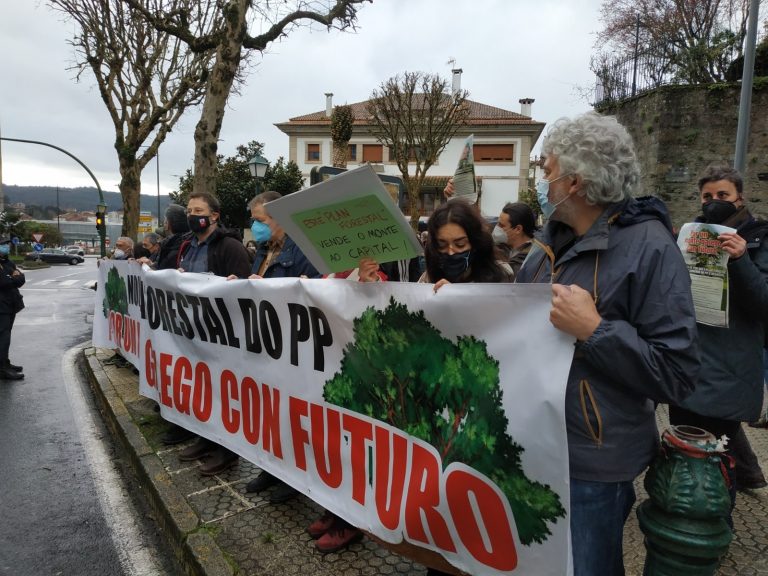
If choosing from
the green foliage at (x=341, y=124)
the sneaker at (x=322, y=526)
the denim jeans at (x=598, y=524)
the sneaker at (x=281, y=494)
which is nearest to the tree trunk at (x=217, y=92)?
the sneaker at (x=281, y=494)

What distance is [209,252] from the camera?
3916 mm

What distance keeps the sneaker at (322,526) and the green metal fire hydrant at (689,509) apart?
1.60 m

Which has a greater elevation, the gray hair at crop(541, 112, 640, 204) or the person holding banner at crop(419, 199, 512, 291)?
the gray hair at crop(541, 112, 640, 204)

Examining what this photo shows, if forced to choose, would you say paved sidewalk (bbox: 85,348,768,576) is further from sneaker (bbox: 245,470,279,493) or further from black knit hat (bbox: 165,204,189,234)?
black knit hat (bbox: 165,204,189,234)

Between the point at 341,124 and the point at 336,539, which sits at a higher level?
the point at 341,124

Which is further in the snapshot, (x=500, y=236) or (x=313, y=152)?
(x=313, y=152)

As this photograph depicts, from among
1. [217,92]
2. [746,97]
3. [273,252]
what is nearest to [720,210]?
[273,252]

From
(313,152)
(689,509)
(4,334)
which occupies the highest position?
(313,152)

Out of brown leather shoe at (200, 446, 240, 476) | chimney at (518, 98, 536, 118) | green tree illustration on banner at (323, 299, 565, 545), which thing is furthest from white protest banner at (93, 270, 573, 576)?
chimney at (518, 98, 536, 118)

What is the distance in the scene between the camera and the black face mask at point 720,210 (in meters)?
2.55

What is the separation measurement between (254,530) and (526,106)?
4265 cm

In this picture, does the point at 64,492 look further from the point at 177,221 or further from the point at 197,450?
the point at 177,221

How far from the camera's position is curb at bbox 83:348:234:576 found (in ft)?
8.40

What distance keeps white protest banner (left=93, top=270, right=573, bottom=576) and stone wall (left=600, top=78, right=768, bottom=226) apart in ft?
38.1
